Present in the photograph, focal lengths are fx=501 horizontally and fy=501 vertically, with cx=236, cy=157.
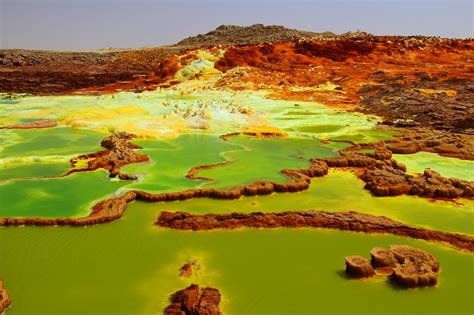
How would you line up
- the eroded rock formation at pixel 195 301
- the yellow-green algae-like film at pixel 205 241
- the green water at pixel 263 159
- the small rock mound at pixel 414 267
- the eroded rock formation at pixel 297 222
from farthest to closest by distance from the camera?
1. the green water at pixel 263 159
2. the eroded rock formation at pixel 297 222
3. the small rock mound at pixel 414 267
4. the yellow-green algae-like film at pixel 205 241
5. the eroded rock formation at pixel 195 301

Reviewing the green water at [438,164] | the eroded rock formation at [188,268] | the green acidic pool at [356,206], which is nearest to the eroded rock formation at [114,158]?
the green acidic pool at [356,206]

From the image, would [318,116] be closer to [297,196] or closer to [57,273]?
[297,196]

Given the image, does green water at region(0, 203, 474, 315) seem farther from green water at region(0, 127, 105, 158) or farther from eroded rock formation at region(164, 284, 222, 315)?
green water at region(0, 127, 105, 158)

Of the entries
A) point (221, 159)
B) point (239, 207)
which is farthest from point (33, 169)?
point (239, 207)

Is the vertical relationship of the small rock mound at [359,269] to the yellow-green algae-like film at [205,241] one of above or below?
above

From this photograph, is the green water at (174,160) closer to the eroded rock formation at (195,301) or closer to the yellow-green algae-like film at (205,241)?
the yellow-green algae-like film at (205,241)

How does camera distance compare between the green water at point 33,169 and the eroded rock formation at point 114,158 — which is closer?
the green water at point 33,169

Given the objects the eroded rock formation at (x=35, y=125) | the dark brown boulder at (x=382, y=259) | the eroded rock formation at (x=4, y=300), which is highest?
the dark brown boulder at (x=382, y=259)
